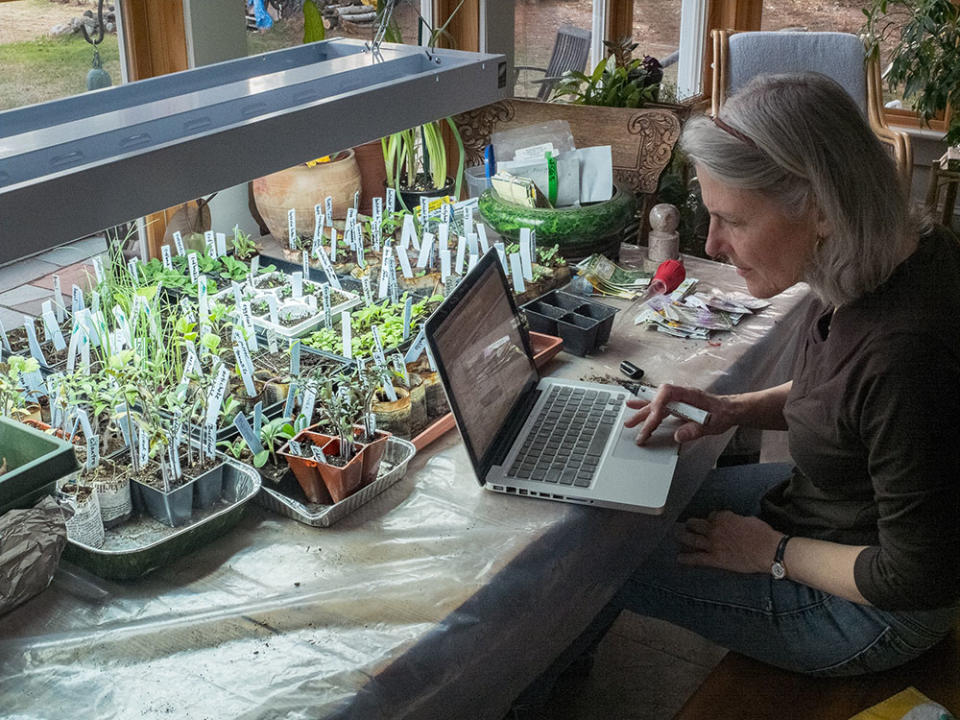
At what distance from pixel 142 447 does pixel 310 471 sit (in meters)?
0.26

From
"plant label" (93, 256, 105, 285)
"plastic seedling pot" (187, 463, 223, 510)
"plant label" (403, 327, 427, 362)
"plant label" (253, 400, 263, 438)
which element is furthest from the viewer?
"plant label" (93, 256, 105, 285)

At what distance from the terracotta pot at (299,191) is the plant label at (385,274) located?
1.60ft

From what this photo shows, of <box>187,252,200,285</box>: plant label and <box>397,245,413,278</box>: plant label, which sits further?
<box>397,245,413,278</box>: plant label

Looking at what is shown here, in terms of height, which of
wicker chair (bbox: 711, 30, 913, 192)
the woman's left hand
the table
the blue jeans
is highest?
wicker chair (bbox: 711, 30, 913, 192)

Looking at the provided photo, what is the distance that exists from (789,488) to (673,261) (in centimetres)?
88

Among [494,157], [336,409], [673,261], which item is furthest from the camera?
[494,157]

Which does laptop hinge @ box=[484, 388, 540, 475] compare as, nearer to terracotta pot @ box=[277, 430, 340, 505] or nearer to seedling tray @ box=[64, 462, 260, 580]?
terracotta pot @ box=[277, 430, 340, 505]

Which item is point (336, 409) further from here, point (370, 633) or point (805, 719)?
point (805, 719)

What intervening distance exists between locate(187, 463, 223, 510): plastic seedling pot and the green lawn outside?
56.2 inches

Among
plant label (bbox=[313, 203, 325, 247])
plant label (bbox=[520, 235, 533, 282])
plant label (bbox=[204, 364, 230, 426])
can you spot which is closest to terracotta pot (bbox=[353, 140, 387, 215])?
plant label (bbox=[313, 203, 325, 247])

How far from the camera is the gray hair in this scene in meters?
1.42

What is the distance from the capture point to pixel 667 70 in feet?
18.1

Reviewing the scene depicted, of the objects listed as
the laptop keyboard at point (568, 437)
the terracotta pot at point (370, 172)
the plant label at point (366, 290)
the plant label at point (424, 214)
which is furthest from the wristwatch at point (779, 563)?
the terracotta pot at point (370, 172)

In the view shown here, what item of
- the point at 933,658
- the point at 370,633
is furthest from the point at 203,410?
the point at 933,658
